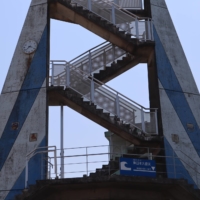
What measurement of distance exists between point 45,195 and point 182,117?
691 cm

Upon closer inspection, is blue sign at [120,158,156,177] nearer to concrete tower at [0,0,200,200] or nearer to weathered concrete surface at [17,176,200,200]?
weathered concrete surface at [17,176,200,200]

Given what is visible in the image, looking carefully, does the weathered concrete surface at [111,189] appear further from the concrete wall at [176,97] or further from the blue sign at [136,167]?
the concrete wall at [176,97]

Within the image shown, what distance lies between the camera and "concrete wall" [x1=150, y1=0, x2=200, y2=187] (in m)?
25.1

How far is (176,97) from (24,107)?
19.6ft

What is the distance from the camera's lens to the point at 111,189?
2134 centimetres

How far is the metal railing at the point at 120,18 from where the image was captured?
2733cm

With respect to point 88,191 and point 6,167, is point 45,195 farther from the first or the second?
point 6,167

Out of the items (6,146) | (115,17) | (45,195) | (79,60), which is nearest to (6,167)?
(6,146)

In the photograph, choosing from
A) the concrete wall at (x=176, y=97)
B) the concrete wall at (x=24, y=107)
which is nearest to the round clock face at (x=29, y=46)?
the concrete wall at (x=24, y=107)

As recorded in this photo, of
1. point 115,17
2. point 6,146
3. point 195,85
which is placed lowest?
point 6,146

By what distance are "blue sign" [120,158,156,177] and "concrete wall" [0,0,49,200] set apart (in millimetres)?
3738

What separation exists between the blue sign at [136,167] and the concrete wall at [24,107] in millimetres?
3738

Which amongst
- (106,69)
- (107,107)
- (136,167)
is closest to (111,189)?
(136,167)

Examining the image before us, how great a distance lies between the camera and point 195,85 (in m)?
27.2
